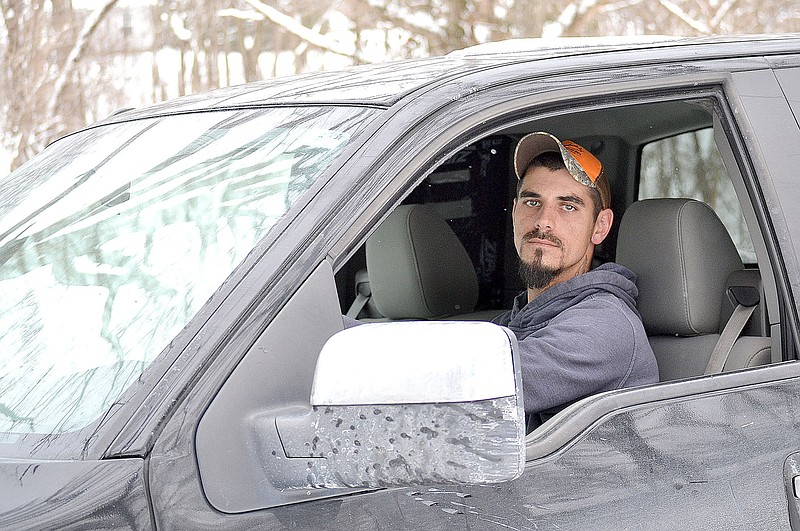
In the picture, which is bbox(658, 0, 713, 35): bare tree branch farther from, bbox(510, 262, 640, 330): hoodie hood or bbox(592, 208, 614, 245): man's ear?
bbox(510, 262, 640, 330): hoodie hood

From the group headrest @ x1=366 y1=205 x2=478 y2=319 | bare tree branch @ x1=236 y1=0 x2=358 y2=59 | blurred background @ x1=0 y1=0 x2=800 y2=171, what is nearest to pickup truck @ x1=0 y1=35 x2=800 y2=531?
headrest @ x1=366 y1=205 x2=478 y2=319

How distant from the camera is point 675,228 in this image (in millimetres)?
2518

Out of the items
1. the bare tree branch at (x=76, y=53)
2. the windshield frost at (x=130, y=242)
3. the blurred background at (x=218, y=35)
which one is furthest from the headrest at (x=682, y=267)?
the bare tree branch at (x=76, y=53)

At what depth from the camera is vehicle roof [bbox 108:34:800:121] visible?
1.87 meters

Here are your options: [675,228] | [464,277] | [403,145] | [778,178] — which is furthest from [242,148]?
[464,277]

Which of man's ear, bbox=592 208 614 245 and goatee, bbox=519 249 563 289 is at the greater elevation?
man's ear, bbox=592 208 614 245

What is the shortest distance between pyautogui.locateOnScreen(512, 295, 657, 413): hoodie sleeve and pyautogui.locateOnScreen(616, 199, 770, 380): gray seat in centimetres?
29

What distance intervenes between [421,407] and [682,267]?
1372 millimetres

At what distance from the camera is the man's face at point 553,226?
2.67 meters

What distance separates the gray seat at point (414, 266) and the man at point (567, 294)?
299mm

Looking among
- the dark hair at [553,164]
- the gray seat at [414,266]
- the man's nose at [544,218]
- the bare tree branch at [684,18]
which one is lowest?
the gray seat at [414,266]

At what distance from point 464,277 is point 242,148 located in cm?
163

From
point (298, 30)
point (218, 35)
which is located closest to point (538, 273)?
point (298, 30)

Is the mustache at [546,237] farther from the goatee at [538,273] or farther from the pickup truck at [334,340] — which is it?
the pickup truck at [334,340]
